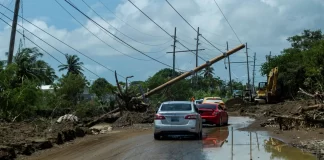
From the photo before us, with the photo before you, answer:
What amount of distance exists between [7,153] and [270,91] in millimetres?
38720

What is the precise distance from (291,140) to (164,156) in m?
6.80

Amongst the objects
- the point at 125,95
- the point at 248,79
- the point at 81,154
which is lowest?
the point at 81,154

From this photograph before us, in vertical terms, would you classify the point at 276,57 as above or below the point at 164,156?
Result: above

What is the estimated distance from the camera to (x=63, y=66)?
92125 millimetres

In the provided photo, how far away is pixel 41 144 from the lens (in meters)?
16.8

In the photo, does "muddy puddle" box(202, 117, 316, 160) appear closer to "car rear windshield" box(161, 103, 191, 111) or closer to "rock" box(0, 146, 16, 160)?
"car rear windshield" box(161, 103, 191, 111)

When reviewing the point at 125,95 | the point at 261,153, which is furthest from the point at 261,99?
the point at 261,153

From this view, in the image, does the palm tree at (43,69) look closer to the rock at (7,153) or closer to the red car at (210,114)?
the red car at (210,114)

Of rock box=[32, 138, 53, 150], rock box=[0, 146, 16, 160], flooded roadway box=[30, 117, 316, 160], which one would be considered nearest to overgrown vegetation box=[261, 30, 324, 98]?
flooded roadway box=[30, 117, 316, 160]

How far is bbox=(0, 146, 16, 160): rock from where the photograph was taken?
1405 centimetres

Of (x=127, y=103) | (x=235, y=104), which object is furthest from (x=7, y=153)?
(x=235, y=104)

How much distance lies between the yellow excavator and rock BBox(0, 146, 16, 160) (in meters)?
36.0

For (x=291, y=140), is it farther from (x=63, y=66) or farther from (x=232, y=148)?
(x=63, y=66)

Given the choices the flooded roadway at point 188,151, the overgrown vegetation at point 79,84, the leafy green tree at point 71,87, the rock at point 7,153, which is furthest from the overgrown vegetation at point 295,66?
the rock at point 7,153
